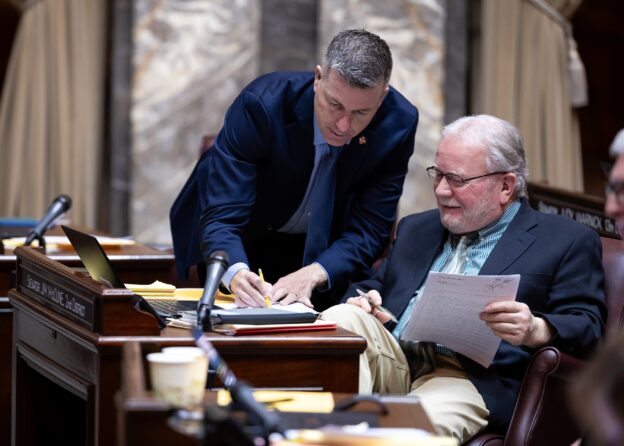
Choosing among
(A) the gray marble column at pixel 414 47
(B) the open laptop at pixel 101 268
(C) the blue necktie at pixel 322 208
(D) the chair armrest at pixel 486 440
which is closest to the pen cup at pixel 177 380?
(B) the open laptop at pixel 101 268

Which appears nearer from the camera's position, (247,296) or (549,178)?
(247,296)

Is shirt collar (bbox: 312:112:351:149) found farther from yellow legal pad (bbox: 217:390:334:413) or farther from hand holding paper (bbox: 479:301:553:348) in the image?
yellow legal pad (bbox: 217:390:334:413)

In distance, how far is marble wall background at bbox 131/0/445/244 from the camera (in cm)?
639

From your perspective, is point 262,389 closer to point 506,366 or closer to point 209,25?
point 506,366

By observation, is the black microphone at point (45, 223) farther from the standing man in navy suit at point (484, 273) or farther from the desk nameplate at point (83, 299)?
the standing man in navy suit at point (484, 273)

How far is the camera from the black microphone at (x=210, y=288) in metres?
2.83

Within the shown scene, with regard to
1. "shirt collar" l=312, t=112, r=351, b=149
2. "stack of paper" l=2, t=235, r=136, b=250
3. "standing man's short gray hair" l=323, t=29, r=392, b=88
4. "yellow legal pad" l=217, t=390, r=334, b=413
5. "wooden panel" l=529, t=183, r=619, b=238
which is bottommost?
"stack of paper" l=2, t=235, r=136, b=250

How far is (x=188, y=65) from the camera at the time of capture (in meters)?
6.43

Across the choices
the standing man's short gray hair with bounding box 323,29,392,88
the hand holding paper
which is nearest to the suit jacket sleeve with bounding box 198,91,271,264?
the standing man's short gray hair with bounding box 323,29,392,88

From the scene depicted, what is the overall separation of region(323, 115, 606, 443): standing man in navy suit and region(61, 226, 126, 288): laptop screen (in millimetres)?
618

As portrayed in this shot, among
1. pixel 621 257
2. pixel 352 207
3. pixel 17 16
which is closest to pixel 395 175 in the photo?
pixel 352 207

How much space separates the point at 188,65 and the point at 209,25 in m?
0.25

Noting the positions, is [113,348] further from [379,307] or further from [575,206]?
[575,206]

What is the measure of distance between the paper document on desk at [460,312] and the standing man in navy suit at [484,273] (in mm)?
41
